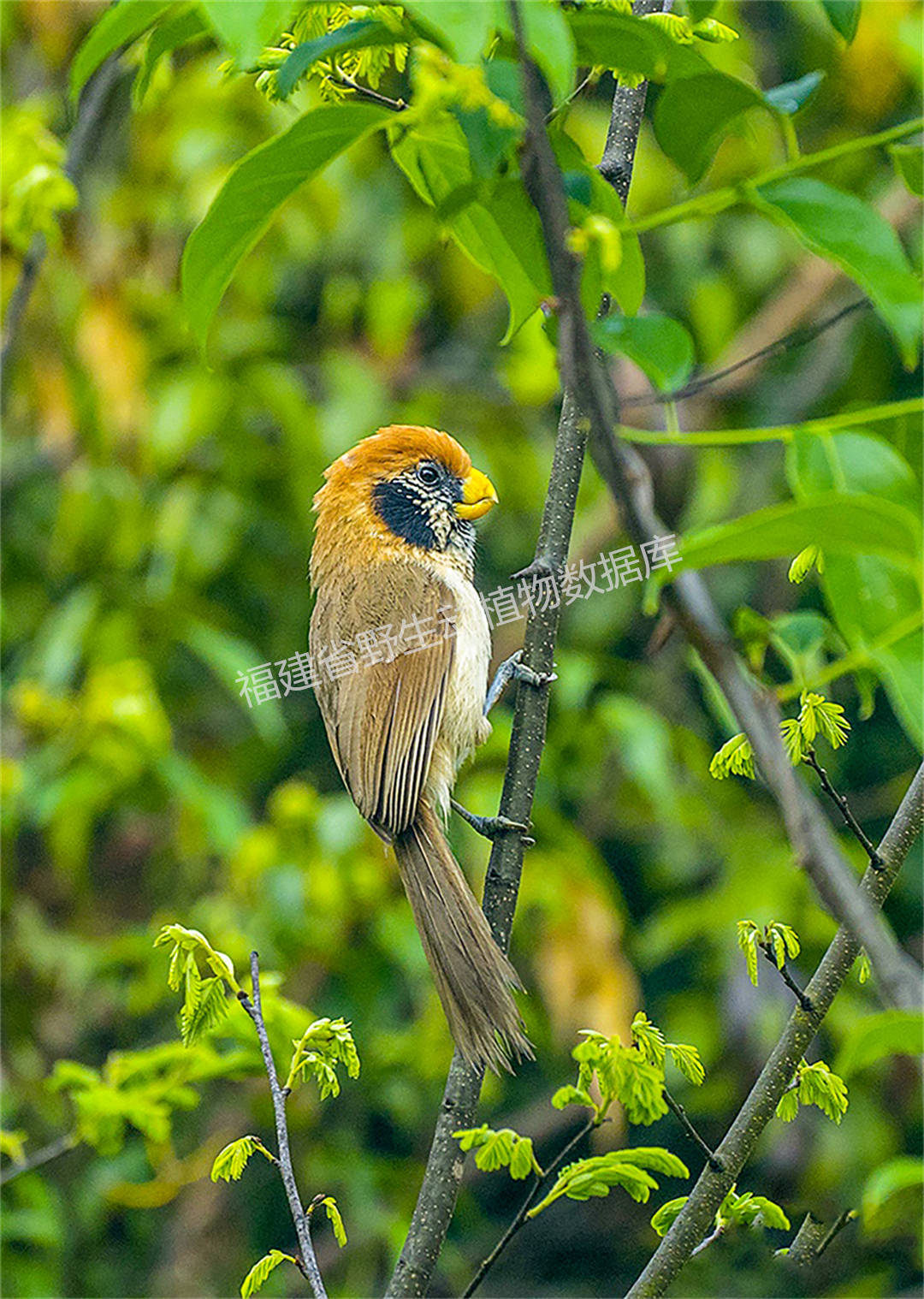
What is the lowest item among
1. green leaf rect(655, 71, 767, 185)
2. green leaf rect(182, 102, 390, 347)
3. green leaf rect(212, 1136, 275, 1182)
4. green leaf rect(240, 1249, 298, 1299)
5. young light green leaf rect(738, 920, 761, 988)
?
green leaf rect(240, 1249, 298, 1299)

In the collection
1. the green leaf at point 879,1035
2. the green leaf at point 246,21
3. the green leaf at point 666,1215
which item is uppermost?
the green leaf at point 246,21

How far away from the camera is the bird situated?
2.42 metres

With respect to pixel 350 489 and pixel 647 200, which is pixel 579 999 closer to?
pixel 350 489

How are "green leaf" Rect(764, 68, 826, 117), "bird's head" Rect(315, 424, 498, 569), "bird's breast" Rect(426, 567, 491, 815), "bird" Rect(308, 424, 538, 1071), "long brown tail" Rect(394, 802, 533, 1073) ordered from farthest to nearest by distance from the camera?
"bird's head" Rect(315, 424, 498, 569)
"bird's breast" Rect(426, 567, 491, 815)
"bird" Rect(308, 424, 538, 1071)
"long brown tail" Rect(394, 802, 533, 1073)
"green leaf" Rect(764, 68, 826, 117)

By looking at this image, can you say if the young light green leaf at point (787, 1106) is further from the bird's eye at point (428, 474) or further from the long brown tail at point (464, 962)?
the bird's eye at point (428, 474)

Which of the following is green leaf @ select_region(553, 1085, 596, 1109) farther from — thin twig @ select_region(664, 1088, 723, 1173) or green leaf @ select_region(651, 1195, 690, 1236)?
green leaf @ select_region(651, 1195, 690, 1236)

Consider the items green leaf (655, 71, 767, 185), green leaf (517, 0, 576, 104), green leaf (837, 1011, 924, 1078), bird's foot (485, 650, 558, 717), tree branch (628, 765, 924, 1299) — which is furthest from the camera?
bird's foot (485, 650, 558, 717)

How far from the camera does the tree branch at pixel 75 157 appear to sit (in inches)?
109

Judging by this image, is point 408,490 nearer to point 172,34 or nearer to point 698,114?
point 172,34

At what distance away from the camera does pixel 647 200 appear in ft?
13.1

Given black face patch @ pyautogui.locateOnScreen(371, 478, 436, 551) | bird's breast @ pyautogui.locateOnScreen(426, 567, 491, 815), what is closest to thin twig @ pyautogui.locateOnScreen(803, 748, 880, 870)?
bird's breast @ pyautogui.locateOnScreen(426, 567, 491, 815)

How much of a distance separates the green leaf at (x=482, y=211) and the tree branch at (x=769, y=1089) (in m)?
0.68

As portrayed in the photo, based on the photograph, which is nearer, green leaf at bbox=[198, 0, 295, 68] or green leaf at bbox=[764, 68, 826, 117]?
green leaf at bbox=[198, 0, 295, 68]

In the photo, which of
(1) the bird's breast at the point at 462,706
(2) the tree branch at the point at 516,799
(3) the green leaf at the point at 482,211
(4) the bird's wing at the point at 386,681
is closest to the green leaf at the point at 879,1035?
(3) the green leaf at the point at 482,211
